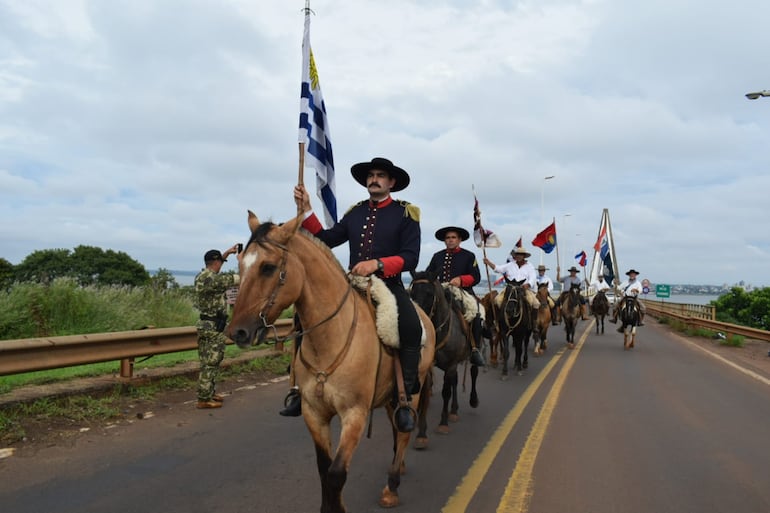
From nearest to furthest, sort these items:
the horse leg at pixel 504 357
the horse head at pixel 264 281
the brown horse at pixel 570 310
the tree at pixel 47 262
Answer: the horse head at pixel 264 281 → the horse leg at pixel 504 357 → the brown horse at pixel 570 310 → the tree at pixel 47 262

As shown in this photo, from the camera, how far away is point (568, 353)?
15.3 metres

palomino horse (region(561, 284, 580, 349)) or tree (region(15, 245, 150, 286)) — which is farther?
tree (region(15, 245, 150, 286))

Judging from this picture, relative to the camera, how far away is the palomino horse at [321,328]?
3215 millimetres

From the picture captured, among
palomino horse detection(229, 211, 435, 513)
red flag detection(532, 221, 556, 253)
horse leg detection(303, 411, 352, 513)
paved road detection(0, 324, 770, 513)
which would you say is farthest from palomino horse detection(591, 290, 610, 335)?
horse leg detection(303, 411, 352, 513)

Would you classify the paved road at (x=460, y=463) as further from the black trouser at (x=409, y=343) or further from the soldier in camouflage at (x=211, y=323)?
the black trouser at (x=409, y=343)

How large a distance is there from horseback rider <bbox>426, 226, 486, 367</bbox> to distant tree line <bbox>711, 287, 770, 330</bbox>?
3146cm

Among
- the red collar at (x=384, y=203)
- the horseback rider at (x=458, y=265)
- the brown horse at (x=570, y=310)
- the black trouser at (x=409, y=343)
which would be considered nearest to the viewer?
the black trouser at (x=409, y=343)

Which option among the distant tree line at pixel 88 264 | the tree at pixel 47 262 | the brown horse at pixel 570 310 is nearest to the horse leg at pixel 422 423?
the brown horse at pixel 570 310

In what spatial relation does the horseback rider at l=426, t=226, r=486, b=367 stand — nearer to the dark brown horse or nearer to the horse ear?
the horse ear

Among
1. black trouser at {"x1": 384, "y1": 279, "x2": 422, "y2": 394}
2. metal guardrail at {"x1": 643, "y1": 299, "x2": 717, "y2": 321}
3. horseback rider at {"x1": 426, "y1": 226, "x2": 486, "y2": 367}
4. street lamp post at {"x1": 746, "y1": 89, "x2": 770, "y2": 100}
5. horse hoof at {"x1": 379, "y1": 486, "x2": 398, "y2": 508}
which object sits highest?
street lamp post at {"x1": 746, "y1": 89, "x2": 770, "y2": 100}

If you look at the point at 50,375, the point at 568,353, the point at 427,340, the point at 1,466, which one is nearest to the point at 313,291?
the point at 427,340

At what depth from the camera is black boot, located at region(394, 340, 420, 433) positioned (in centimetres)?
419

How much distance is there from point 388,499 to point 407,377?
0.98m

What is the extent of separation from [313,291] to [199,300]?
446 centimetres
